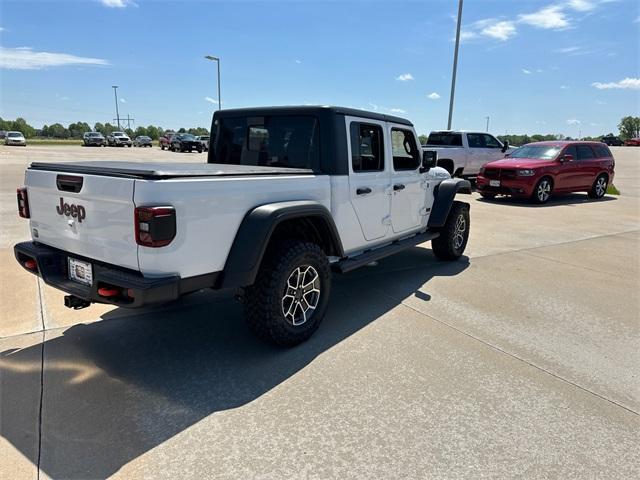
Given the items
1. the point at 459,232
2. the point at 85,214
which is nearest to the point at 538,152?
the point at 459,232

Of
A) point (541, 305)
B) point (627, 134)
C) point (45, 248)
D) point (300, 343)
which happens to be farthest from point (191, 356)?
point (627, 134)

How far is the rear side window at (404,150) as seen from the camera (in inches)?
187

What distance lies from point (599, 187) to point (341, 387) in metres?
13.8

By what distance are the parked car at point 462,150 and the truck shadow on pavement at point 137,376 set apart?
10562 mm

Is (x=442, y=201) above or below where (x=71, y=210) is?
below

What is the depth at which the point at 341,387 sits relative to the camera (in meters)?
2.93

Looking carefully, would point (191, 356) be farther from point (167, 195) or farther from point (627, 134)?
point (627, 134)

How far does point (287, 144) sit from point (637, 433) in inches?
130

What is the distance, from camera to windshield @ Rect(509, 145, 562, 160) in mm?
12422

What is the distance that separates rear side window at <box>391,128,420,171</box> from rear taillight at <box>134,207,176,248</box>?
2.82 metres

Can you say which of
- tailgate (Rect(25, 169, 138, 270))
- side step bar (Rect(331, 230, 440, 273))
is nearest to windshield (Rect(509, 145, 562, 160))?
side step bar (Rect(331, 230, 440, 273))

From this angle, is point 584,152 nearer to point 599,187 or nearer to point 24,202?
point 599,187

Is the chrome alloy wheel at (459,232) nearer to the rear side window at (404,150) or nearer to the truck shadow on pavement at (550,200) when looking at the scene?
the rear side window at (404,150)

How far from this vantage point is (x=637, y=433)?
2549mm
